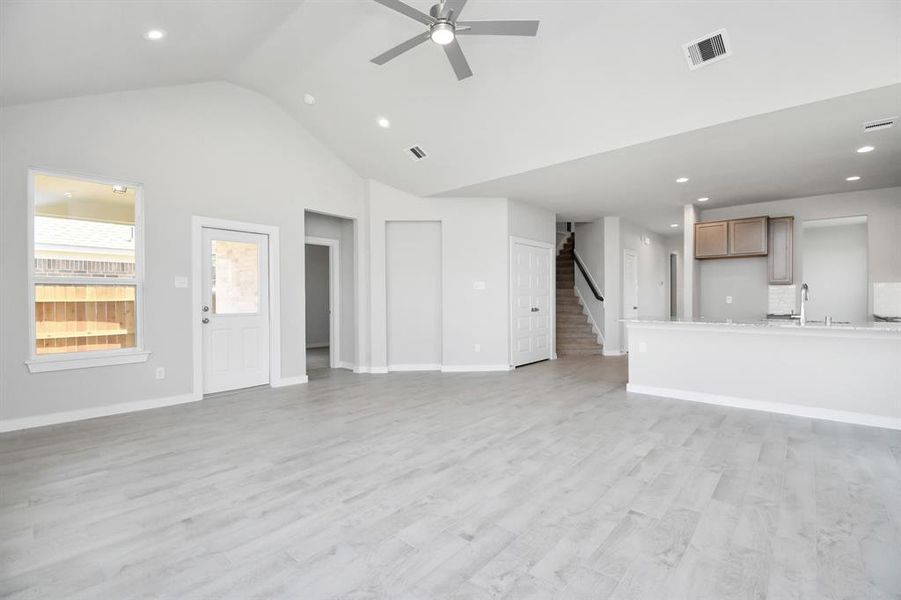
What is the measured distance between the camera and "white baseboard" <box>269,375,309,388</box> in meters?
6.14

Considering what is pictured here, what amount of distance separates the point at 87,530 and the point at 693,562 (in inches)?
122

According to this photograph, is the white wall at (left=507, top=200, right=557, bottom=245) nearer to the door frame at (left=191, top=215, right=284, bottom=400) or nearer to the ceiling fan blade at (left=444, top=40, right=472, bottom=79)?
the ceiling fan blade at (left=444, top=40, right=472, bottom=79)

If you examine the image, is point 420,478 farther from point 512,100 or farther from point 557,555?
point 512,100

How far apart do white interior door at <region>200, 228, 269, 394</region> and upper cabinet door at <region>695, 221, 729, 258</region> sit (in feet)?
22.2

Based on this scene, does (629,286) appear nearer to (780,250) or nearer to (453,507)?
(780,250)

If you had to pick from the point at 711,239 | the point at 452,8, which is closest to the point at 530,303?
the point at 711,239

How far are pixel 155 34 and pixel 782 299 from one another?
8559 mm

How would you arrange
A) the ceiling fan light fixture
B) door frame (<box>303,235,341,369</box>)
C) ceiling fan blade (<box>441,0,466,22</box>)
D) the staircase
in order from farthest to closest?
1. the staircase
2. door frame (<box>303,235,341,369</box>)
3. the ceiling fan light fixture
4. ceiling fan blade (<box>441,0,466,22</box>)

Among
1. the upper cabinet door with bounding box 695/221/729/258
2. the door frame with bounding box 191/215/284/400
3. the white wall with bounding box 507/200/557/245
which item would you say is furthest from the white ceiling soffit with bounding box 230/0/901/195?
the upper cabinet door with bounding box 695/221/729/258

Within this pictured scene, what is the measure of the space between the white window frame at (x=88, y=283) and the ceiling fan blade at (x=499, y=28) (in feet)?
13.1

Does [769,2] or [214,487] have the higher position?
[769,2]

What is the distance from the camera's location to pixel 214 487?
2.92 metres

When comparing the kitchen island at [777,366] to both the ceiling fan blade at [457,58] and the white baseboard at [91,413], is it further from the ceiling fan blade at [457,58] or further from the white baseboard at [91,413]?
the white baseboard at [91,413]

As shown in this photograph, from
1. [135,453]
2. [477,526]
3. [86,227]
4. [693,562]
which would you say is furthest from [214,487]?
[86,227]
